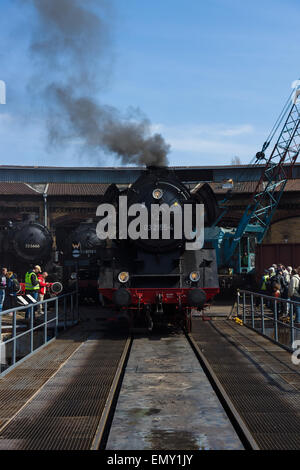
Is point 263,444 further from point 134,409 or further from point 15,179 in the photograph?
point 15,179

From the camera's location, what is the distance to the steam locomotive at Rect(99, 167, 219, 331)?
34.7 feet

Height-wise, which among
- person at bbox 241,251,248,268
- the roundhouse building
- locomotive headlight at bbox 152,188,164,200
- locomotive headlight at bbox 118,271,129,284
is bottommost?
locomotive headlight at bbox 118,271,129,284

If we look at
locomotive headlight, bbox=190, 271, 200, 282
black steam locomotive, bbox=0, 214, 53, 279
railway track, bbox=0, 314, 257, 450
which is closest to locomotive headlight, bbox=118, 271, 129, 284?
locomotive headlight, bbox=190, 271, 200, 282

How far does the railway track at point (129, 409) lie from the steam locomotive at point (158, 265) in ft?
→ 5.97

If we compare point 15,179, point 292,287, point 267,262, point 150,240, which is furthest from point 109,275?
point 15,179

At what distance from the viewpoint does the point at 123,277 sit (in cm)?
1062

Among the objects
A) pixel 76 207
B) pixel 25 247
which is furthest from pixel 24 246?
pixel 76 207

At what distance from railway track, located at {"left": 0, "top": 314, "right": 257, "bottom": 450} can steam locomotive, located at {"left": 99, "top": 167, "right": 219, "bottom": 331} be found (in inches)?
71.6

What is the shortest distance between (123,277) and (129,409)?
16.3ft

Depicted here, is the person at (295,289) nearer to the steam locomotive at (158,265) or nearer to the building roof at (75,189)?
the steam locomotive at (158,265)

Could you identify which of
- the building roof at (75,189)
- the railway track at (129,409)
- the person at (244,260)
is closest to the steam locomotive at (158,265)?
the railway track at (129,409)

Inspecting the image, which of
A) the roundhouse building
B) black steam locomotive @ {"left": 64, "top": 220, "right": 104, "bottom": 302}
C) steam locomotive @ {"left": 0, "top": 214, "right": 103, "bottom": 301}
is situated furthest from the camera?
the roundhouse building

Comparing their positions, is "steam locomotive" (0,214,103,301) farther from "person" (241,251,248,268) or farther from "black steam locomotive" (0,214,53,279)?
"person" (241,251,248,268)

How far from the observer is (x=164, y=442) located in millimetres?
4672
